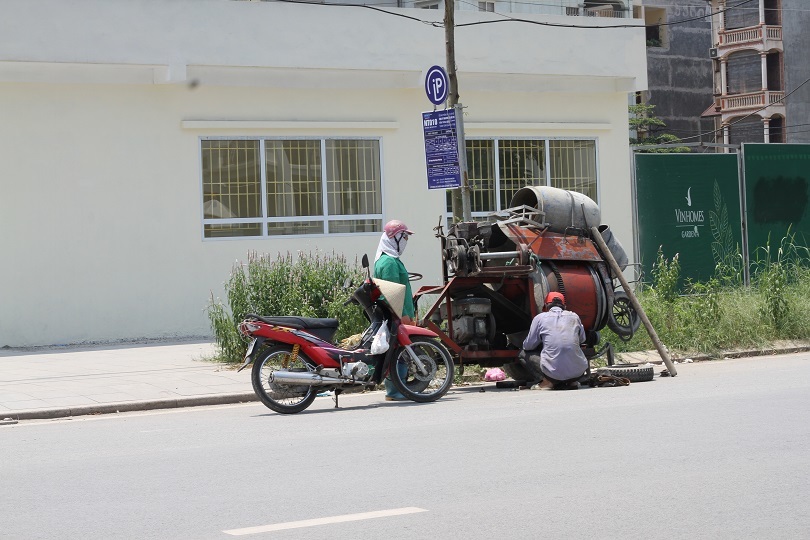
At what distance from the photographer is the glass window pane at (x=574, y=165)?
21.8 meters

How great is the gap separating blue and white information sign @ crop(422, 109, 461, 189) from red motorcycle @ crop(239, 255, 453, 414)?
3012mm

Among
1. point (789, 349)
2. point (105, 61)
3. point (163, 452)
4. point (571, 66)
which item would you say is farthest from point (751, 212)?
point (163, 452)

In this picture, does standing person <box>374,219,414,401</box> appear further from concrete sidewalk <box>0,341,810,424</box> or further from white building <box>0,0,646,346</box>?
white building <box>0,0,646,346</box>

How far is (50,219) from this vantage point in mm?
17922

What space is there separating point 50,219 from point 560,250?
8457 millimetres

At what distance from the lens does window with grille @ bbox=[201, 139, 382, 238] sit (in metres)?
19.1

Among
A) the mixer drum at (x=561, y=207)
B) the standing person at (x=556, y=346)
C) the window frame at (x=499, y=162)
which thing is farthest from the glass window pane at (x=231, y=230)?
the standing person at (x=556, y=346)

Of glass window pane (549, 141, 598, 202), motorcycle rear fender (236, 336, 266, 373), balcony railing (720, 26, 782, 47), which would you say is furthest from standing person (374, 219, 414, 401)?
balcony railing (720, 26, 782, 47)

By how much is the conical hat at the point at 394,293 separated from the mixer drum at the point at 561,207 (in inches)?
110

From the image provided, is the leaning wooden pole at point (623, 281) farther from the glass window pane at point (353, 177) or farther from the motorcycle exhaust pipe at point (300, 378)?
the glass window pane at point (353, 177)

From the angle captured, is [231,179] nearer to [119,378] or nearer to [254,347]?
[119,378]

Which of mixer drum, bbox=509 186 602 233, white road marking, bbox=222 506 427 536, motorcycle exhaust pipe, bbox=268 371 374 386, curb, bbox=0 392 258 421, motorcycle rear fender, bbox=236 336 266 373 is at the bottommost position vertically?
white road marking, bbox=222 506 427 536

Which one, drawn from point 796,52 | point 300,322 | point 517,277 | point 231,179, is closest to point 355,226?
point 231,179

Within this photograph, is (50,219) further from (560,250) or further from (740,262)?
(740,262)
